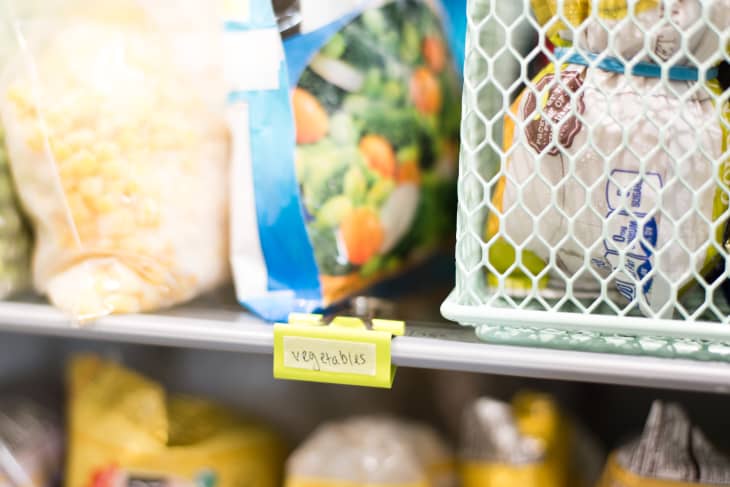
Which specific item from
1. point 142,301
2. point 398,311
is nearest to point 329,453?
point 398,311

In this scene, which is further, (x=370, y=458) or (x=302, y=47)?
(x=370, y=458)

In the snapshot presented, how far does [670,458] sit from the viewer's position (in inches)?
31.3

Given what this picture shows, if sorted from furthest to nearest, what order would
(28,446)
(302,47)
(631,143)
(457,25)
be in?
(457,25) → (28,446) → (302,47) → (631,143)

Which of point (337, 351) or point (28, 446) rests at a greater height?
point (337, 351)

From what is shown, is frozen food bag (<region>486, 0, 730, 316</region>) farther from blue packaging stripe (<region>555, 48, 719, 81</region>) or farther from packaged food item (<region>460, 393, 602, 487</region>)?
packaged food item (<region>460, 393, 602, 487</region>)

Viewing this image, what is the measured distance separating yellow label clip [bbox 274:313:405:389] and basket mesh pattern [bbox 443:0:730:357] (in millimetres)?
81

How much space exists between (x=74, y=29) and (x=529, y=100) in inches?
21.2

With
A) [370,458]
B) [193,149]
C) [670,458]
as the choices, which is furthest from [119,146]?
[670,458]

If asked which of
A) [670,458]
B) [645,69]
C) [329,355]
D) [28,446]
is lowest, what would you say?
[28,446]

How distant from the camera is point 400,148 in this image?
91cm

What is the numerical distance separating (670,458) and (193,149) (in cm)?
66

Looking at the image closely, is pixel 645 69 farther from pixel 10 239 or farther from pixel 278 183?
pixel 10 239

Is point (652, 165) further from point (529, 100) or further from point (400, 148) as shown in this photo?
point (400, 148)

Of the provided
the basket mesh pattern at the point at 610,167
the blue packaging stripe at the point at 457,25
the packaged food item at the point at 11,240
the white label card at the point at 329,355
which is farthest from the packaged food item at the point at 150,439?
the blue packaging stripe at the point at 457,25
